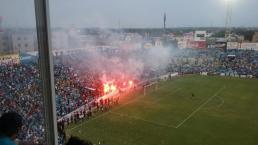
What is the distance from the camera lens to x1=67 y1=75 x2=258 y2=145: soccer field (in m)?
12.4

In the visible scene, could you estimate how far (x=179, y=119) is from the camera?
15.3 m

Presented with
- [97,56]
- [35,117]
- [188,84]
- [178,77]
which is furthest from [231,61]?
[35,117]

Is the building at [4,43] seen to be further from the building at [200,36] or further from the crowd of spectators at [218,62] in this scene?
the building at [200,36]

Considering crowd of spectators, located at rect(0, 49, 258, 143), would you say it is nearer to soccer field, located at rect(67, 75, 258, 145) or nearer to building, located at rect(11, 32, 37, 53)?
building, located at rect(11, 32, 37, 53)

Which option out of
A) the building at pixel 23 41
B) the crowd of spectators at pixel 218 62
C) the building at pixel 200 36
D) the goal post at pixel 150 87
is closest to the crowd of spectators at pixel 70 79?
the crowd of spectators at pixel 218 62

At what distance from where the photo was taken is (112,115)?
15398 mm

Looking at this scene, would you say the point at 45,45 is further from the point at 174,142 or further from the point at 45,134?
the point at 174,142

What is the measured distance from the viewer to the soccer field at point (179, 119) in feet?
40.8

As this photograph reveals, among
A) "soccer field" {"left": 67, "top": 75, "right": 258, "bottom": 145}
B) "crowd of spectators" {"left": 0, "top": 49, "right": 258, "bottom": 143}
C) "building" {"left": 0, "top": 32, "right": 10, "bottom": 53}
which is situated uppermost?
"building" {"left": 0, "top": 32, "right": 10, "bottom": 53}

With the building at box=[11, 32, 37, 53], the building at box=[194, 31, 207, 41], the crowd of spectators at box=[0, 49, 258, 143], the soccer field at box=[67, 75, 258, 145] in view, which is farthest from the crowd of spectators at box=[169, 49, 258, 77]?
the building at box=[11, 32, 37, 53]

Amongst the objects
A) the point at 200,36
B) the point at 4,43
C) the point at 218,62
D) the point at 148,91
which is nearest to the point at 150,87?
the point at 148,91

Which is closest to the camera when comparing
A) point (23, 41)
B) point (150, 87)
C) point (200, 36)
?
point (23, 41)

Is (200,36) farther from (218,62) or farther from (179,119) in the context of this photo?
(179,119)

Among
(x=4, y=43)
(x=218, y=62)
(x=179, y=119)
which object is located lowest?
(x=179, y=119)
